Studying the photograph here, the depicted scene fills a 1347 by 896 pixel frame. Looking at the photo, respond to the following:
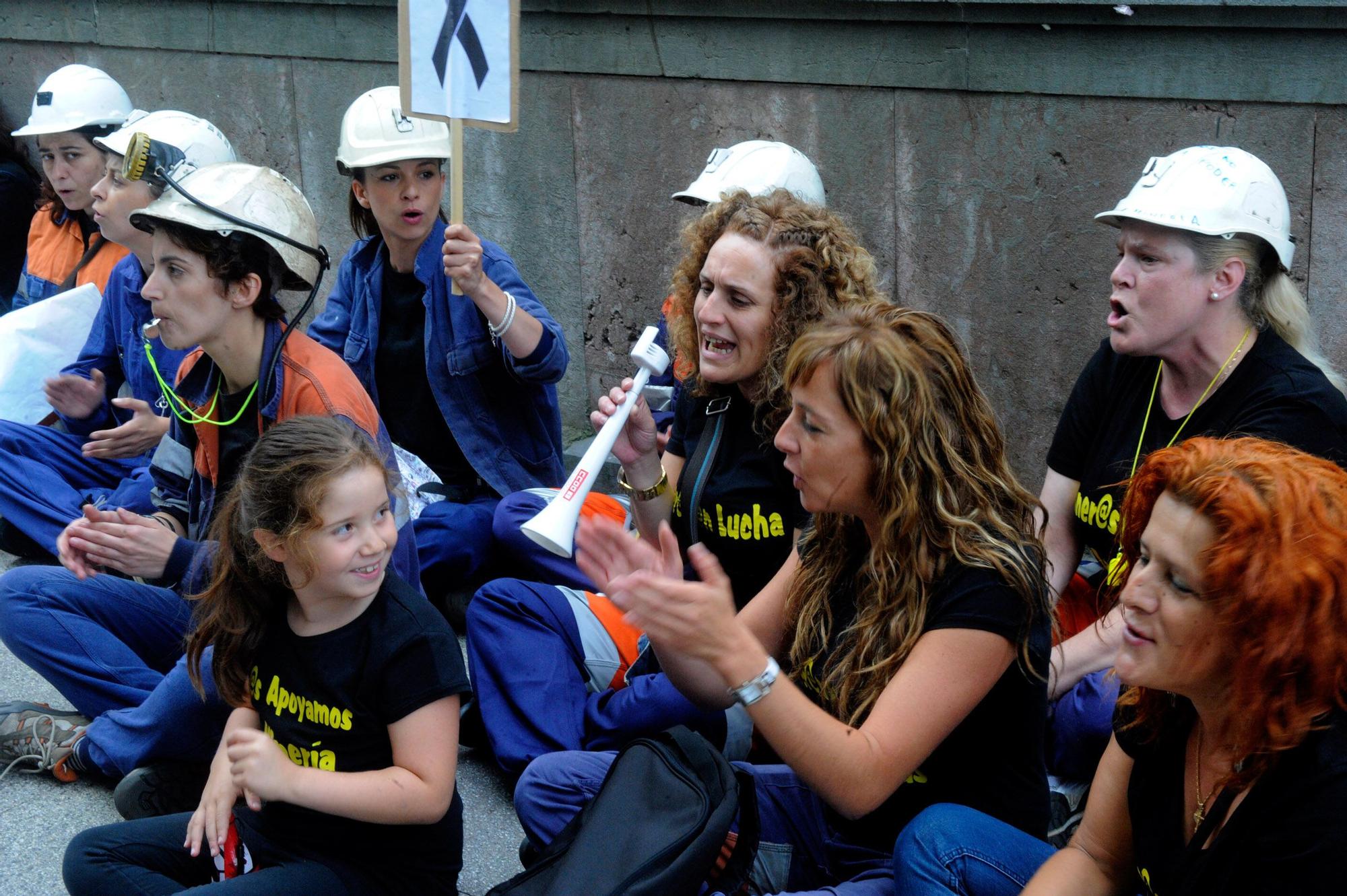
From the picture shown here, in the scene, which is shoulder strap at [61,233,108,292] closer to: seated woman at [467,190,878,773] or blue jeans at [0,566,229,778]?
blue jeans at [0,566,229,778]

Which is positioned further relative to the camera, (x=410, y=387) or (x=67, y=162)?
(x=67, y=162)

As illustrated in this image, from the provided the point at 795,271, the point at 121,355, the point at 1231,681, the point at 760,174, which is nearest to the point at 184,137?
the point at 121,355

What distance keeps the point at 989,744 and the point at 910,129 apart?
268cm

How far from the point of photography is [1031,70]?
4164 mm

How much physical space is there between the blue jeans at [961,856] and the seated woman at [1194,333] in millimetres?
706

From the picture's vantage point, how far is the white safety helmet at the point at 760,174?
13.5ft

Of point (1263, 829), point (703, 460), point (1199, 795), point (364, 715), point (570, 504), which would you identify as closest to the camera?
point (1263, 829)

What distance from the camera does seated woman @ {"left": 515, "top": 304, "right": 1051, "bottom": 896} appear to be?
2070mm

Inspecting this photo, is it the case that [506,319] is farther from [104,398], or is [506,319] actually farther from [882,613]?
[882,613]

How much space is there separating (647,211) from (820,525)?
2943 millimetres

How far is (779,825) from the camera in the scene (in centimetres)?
252

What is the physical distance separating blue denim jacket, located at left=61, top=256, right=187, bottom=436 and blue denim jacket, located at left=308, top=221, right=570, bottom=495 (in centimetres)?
64

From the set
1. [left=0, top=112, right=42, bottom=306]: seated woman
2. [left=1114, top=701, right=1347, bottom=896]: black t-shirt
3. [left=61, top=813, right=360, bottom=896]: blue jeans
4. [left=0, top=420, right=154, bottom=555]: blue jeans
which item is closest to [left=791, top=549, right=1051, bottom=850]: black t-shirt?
[left=1114, top=701, right=1347, bottom=896]: black t-shirt

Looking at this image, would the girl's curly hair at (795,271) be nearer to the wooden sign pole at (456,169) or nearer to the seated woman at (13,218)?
the wooden sign pole at (456,169)
